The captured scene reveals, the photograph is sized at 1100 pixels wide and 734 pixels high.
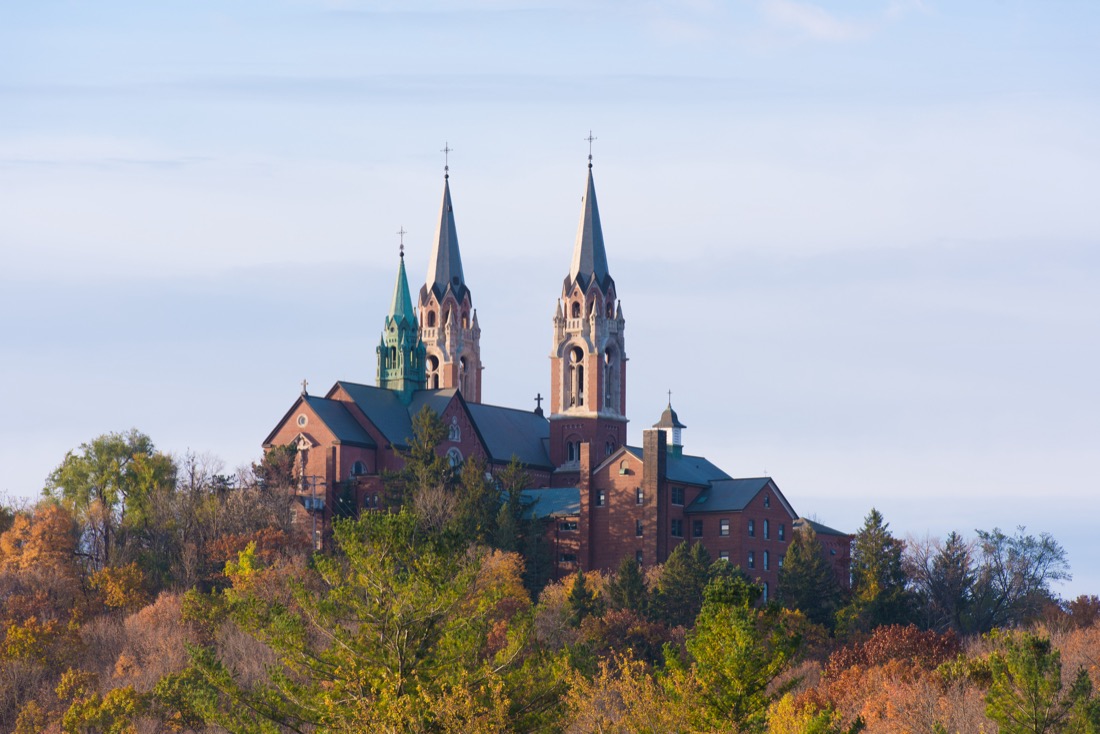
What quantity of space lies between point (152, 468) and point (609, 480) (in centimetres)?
2590

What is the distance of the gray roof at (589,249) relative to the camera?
14200 cm

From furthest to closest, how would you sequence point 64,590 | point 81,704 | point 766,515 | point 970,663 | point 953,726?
point 766,515 < point 64,590 < point 81,704 < point 970,663 < point 953,726

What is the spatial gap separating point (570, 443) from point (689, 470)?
1148 cm

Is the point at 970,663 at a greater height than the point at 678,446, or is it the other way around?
the point at 678,446

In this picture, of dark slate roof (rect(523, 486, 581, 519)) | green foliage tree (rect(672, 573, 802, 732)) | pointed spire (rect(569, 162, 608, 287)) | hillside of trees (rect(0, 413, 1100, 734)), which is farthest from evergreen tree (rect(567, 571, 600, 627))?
green foliage tree (rect(672, 573, 802, 732))

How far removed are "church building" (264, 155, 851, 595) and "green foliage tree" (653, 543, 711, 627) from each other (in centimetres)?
1169

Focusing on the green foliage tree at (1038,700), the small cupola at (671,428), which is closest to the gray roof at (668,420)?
the small cupola at (671,428)

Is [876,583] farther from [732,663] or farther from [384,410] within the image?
[732,663]

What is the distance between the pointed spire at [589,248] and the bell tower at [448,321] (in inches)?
420

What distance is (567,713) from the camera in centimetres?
5941

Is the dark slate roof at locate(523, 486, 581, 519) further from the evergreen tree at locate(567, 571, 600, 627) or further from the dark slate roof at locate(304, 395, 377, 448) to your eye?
the evergreen tree at locate(567, 571, 600, 627)

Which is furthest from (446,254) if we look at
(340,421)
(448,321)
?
(340,421)

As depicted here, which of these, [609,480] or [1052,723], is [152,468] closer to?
[609,480]

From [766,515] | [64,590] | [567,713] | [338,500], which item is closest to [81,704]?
[64,590]
